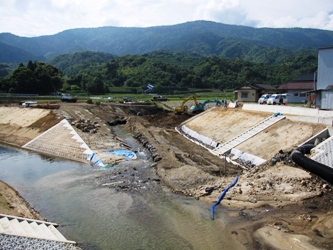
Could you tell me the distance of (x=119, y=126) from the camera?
47094 millimetres

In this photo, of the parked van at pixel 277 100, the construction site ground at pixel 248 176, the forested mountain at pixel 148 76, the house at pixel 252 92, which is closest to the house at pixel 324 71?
the parked van at pixel 277 100

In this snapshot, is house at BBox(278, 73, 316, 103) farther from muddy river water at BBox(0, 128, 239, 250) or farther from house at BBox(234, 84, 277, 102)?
muddy river water at BBox(0, 128, 239, 250)

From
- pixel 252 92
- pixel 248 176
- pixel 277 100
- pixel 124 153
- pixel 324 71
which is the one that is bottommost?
pixel 124 153

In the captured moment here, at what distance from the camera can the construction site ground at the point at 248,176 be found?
44.1 ft

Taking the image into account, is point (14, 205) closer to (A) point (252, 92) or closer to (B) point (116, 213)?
(B) point (116, 213)

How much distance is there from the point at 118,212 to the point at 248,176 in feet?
26.1

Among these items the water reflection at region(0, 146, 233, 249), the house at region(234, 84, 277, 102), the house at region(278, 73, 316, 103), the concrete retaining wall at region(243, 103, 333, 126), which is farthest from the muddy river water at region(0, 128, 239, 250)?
the house at region(234, 84, 277, 102)

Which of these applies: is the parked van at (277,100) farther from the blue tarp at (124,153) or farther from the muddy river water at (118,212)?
the muddy river water at (118,212)

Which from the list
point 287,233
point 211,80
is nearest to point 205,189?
point 287,233

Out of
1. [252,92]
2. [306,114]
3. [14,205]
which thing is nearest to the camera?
[14,205]

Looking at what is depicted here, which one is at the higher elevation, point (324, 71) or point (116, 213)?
point (324, 71)

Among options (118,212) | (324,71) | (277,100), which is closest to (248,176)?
(118,212)

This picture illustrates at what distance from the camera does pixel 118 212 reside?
16.5 m

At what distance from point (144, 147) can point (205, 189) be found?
1492 centimetres
